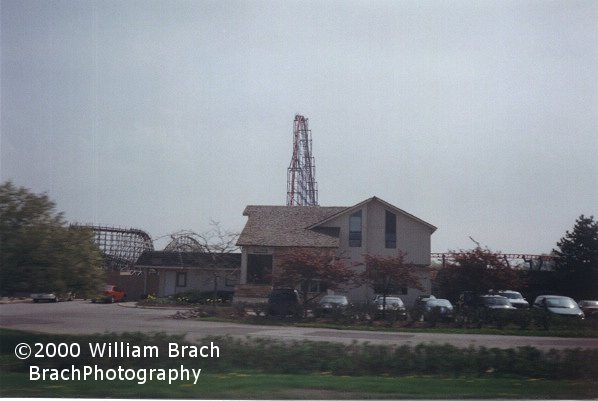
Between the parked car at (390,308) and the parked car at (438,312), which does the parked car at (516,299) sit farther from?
the parked car at (390,308)

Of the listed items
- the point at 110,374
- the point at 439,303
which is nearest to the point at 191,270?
the point at 439,303

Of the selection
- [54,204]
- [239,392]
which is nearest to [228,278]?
[54,204]

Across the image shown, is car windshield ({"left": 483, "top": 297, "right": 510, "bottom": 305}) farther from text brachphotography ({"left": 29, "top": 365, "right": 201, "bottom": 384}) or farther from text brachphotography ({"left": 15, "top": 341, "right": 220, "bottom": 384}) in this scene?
text brachphotography ({"left": 29, "top": 365, "right": 201, "bottom": 384})

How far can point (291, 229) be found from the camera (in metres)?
28.4

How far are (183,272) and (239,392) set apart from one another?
1930cm

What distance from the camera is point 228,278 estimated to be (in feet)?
96.2

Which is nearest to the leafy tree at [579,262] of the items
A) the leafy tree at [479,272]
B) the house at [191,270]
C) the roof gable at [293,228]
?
the leafy tree at [479,272]

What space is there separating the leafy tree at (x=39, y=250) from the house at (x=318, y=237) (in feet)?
35.4

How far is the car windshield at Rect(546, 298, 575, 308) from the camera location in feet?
94.9

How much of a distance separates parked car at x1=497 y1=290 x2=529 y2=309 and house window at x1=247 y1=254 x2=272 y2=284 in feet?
35.2

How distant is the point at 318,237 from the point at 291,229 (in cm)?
122

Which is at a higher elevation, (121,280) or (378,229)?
(378,229)

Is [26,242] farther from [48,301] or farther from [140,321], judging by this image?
[140,321]

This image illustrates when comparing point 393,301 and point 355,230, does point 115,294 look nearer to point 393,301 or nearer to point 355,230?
point 355,230
